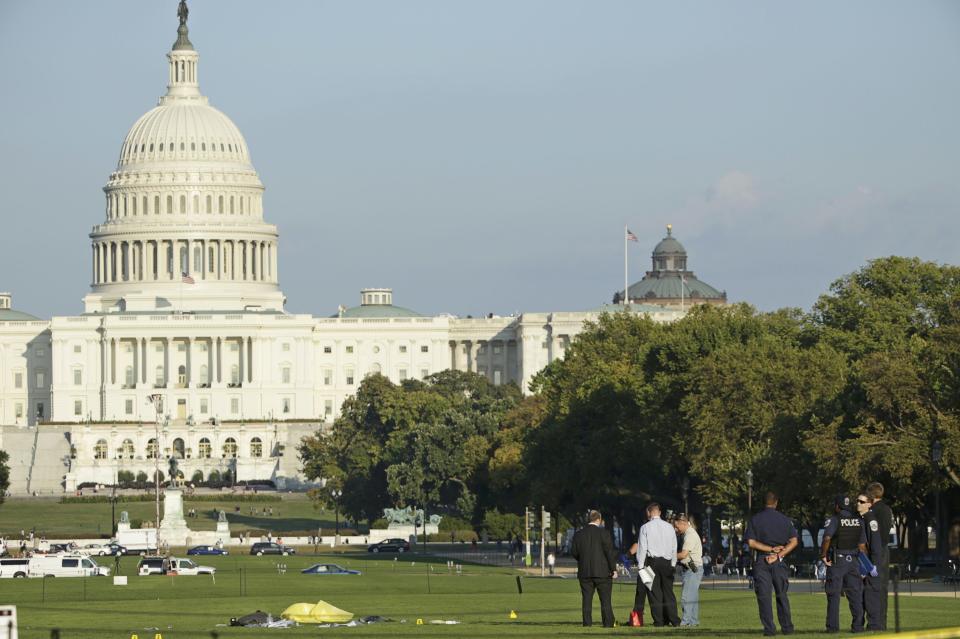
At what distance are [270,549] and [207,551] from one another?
3.10 metres

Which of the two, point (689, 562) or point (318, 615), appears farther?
point (318, 615)

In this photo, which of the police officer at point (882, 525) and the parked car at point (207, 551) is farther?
the parked car at point (207, 551)

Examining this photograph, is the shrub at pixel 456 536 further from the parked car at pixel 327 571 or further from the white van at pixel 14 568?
the white van at pixel 14 568

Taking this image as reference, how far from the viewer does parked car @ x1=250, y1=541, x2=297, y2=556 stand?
108188mm

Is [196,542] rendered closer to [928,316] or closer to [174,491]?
[174,491]

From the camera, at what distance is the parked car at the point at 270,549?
108m

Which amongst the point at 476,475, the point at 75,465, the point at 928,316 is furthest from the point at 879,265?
the point at 75,465

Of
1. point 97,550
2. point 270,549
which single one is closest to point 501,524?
point 270,549

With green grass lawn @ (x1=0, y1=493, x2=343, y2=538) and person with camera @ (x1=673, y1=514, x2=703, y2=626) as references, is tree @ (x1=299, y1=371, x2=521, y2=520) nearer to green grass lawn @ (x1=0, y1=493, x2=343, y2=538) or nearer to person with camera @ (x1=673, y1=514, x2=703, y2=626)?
green grass lawn @ (x1=0, y1=493, x2=343, y2=538)

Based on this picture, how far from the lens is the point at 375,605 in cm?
5022

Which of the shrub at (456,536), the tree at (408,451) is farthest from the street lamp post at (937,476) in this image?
the shrub at (456,536)

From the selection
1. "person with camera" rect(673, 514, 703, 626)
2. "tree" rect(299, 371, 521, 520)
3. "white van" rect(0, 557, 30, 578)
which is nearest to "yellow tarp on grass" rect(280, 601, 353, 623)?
"person with camera" rect(673, 514, 703, 626)

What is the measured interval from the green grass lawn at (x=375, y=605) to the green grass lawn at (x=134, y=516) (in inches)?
2227

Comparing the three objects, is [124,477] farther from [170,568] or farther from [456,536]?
[170,568]
